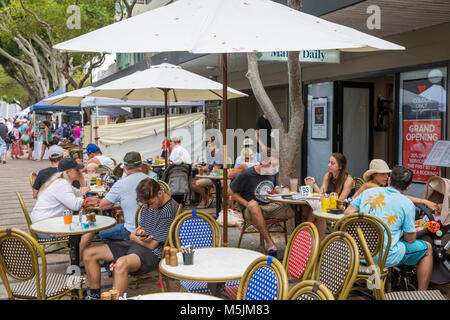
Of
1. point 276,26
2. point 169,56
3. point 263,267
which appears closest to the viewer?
point 263,267

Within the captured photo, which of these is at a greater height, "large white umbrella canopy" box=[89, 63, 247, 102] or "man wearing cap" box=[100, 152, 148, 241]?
"large white umbrella canopy" box=[89, 63, 247, 102]

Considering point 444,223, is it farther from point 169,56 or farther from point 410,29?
point 169,56

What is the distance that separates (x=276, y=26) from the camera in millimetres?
3217

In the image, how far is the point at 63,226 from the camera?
15.7 ft

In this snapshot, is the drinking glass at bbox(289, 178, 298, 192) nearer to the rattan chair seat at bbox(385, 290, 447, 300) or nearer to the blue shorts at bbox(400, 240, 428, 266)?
the blue shorts at bbox(400, 240, 428, 266)

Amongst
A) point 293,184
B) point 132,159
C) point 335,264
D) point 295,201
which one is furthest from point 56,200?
point 335,264

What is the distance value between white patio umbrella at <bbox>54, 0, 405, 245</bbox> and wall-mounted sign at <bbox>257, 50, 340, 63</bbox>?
331cm

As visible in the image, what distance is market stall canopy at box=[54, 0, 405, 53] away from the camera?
3010 mm

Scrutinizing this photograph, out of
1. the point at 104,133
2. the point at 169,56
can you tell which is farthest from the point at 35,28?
the point at 169,56

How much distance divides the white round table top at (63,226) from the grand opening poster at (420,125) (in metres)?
5.60

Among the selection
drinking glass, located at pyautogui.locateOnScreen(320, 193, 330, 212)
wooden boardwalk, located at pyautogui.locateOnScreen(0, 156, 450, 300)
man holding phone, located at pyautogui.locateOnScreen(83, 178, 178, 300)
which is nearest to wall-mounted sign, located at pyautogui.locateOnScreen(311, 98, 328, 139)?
wooden boardwalk, located at pyautogui.locateOnScreen(0, 156, 450, 300)

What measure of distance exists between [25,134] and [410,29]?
67.7 feet

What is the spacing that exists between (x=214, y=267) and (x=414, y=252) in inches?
86.1

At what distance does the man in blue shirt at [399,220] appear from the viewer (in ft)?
13.8
